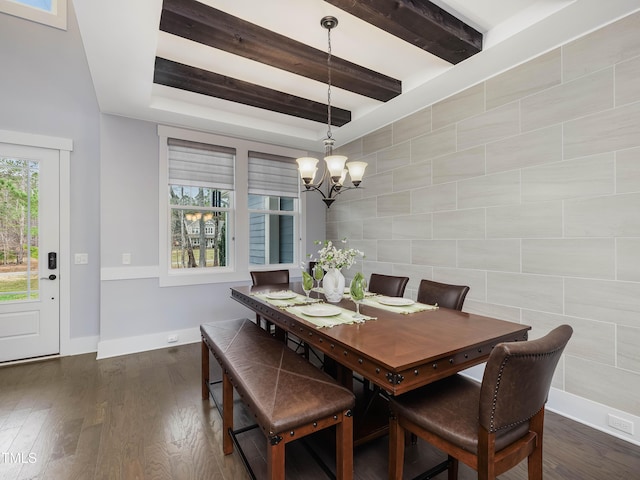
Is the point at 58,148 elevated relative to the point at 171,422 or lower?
elevated

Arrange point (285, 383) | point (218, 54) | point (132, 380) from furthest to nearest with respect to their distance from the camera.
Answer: point (132, 380) → point (218, 54) → point (285, 383)

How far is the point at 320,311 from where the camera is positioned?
6.58ft

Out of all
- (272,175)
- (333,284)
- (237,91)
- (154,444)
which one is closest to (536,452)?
(333,284)

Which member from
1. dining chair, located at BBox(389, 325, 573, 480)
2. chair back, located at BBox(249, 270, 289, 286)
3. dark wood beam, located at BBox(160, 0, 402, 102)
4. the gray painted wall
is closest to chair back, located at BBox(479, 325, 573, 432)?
dining chair, located at BBox(389, 325, 573, 480)

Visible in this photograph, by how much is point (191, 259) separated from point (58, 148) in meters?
1.86

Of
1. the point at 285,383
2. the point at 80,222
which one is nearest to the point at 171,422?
the point at 285,383

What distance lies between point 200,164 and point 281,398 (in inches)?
130

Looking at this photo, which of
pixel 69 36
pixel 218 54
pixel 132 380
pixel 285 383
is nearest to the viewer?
pixel 285 383

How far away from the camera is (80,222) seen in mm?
3537

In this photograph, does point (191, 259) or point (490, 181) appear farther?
point (191, 259)

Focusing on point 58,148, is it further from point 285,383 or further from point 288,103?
point 285,383

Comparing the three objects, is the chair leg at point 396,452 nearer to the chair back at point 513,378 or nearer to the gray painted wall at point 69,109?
the chair back at point 513,378

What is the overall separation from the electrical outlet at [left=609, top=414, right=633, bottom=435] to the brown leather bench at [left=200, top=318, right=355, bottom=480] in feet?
6.19

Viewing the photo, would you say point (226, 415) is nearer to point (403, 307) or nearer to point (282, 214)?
point (403, 307)
